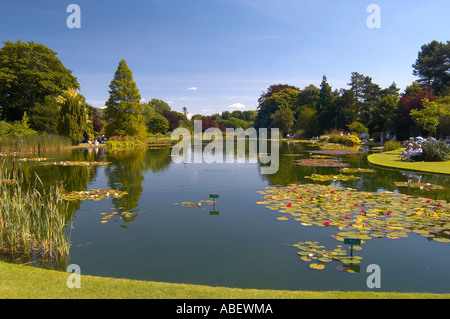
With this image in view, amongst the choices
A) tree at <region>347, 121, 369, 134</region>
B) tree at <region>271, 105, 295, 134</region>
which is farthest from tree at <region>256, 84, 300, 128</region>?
tree at <region>347, 121, 369, 134</region>

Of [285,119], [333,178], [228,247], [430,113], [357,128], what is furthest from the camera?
[285,119]

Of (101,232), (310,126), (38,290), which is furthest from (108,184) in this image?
(310,126)

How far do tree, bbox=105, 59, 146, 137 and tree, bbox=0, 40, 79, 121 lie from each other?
22.5 feet

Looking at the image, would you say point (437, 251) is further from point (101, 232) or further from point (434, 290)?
point (101, 232)

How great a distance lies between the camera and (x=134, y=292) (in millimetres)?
4035

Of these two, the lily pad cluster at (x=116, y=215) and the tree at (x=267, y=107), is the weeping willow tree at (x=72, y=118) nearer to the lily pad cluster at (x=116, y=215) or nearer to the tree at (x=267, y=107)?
the lily pad cluster at (x=116, y=215)

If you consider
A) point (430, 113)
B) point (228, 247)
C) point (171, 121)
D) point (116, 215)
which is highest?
point (171, 121)

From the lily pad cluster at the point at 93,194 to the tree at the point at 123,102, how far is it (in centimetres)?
3400

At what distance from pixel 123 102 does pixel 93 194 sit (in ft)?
116

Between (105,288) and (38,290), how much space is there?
901mm

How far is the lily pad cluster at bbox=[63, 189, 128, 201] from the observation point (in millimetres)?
10395

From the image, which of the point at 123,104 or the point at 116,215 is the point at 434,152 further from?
the point at 123,104

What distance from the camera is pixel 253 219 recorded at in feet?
26.7

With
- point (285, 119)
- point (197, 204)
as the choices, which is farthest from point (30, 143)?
point (285, 119)
